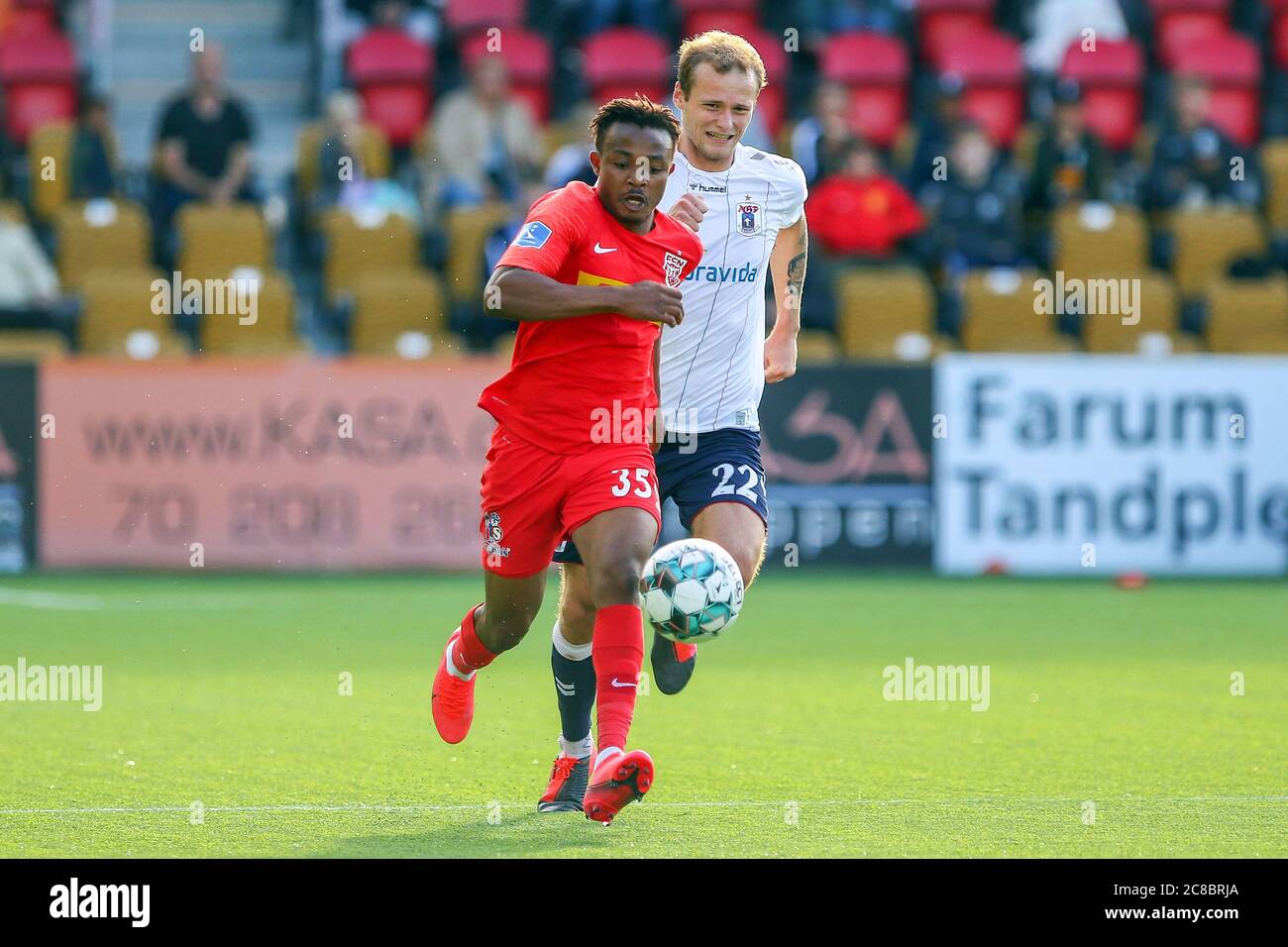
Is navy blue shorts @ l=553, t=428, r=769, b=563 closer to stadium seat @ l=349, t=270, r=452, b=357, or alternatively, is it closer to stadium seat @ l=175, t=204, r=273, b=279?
stadium seat @ l=349, t=270, r=452, b=357

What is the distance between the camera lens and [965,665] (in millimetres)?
10203

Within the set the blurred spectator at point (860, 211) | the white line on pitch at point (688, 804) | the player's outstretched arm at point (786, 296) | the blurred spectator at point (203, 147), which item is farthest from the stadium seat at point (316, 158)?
the white line on pitch at point (688, 804)

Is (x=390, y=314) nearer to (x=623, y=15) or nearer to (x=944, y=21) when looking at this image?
(x=623, y=15)

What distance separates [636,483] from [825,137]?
1075 centimetres

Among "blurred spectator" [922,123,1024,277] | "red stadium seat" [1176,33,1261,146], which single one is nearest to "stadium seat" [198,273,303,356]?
"blurred spectator" [922,123,1024,277]

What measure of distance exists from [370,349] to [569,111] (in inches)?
159

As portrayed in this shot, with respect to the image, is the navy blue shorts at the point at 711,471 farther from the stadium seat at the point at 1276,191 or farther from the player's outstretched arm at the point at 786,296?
the stadium seat at the point at 1276,191

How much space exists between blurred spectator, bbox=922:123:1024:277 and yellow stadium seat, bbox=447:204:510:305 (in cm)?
346

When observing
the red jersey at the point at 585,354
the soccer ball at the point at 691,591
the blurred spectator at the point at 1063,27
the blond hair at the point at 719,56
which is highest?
the blurred spectator at the point at 1063,27

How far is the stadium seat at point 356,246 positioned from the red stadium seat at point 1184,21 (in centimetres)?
796

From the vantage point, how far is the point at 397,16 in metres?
18.6

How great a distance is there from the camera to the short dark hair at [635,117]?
20.5 ft

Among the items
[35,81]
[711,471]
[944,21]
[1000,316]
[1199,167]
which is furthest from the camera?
[944,21]

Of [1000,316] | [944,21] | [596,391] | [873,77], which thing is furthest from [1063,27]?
[596,391]
